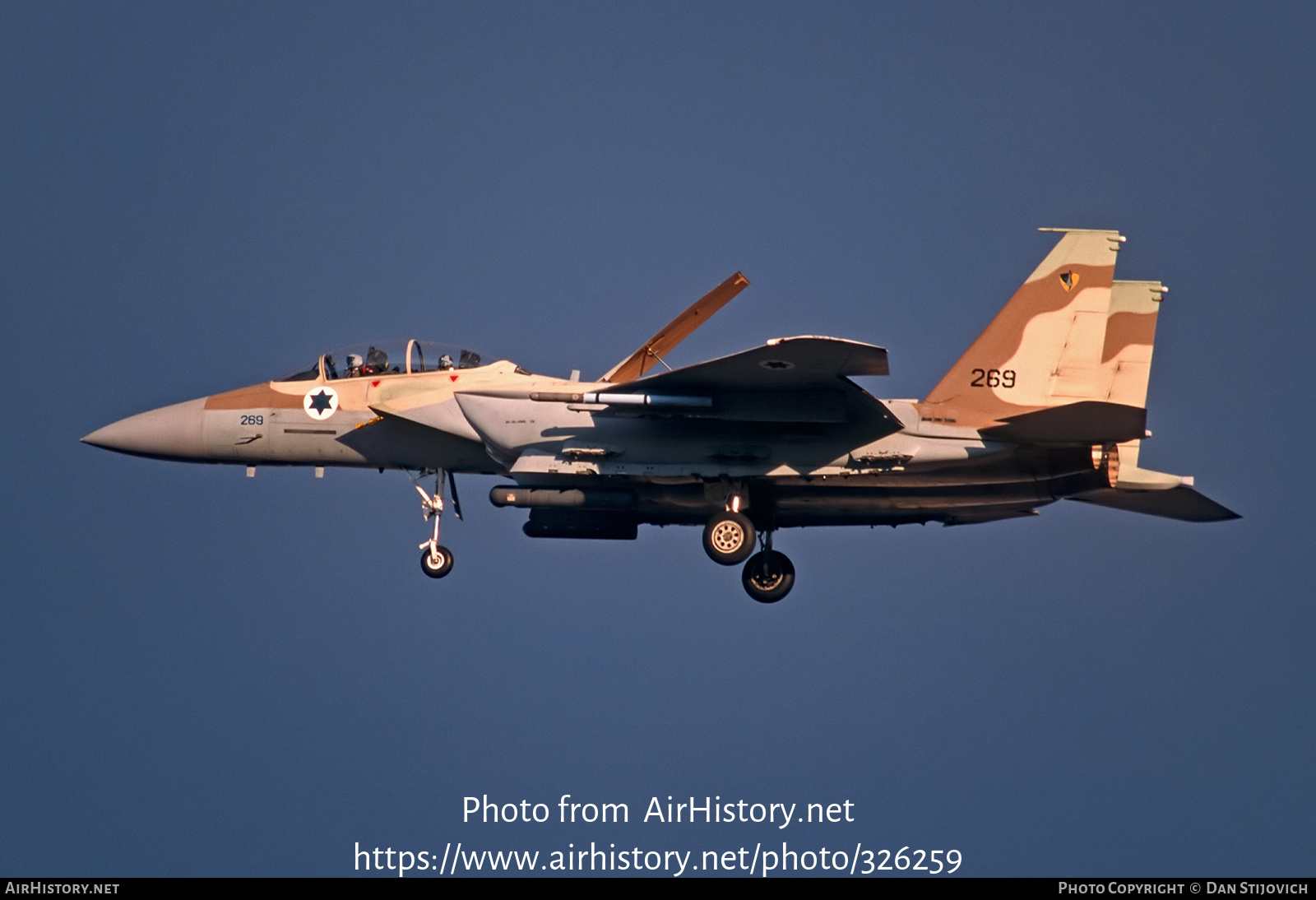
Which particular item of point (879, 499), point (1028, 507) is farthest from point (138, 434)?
point (1028, 507)

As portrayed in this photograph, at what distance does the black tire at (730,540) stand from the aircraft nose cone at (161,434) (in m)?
7.23

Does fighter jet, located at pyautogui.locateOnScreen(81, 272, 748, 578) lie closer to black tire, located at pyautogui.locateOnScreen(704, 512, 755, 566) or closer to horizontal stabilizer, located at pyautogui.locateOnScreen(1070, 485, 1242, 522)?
black tire, located at pyautogui.locateOnScreen(704, 512, 755, 566)

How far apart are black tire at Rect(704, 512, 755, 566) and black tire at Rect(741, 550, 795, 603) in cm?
181

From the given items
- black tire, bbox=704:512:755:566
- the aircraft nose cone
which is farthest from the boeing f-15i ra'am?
the aircraft nose cone

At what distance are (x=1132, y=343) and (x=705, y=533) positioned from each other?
21.0 ft

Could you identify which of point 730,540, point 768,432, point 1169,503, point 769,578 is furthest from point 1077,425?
point 769,578

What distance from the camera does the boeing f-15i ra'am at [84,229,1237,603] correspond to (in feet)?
→ 73.3

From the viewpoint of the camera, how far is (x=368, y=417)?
963 inches

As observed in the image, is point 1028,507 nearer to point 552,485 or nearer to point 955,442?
point 955,442

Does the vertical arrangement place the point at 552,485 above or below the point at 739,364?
below

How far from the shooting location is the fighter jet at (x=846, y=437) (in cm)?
2231

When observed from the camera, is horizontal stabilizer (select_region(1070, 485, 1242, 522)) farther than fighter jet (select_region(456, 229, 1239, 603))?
Yes

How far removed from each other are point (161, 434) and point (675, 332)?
721 centimetres

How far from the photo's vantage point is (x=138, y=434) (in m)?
25.1
